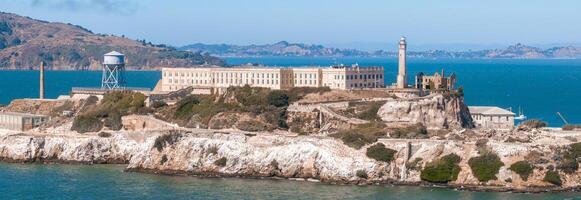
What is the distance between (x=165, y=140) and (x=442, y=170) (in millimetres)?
17233

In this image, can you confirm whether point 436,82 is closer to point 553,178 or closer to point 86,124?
point 86,124

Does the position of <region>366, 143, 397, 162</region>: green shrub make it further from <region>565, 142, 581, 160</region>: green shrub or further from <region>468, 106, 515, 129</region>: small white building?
<region>468, 106, 515, 129</region>: small white building

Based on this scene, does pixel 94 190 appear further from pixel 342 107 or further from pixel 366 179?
pixel 342 107

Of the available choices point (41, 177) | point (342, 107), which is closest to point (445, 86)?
point (342, 107)

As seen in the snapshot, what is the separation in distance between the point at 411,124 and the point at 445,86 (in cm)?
1291

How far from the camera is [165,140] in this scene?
68.7 m

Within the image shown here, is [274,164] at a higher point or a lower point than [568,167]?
lower

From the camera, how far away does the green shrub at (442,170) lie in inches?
2384

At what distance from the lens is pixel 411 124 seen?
71125 mm

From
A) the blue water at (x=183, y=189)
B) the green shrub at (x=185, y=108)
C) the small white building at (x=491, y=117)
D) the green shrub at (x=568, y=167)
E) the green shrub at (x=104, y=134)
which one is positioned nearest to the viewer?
the blue water at (x=183, y=189)

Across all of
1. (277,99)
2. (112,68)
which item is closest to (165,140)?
(277,99)

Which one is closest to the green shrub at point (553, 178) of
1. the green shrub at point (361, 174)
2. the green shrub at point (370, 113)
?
the green shrub at point (361, 174)

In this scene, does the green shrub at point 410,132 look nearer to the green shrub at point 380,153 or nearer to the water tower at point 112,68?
the green shrub at point 380,153

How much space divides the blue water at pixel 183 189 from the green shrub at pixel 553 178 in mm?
1322
